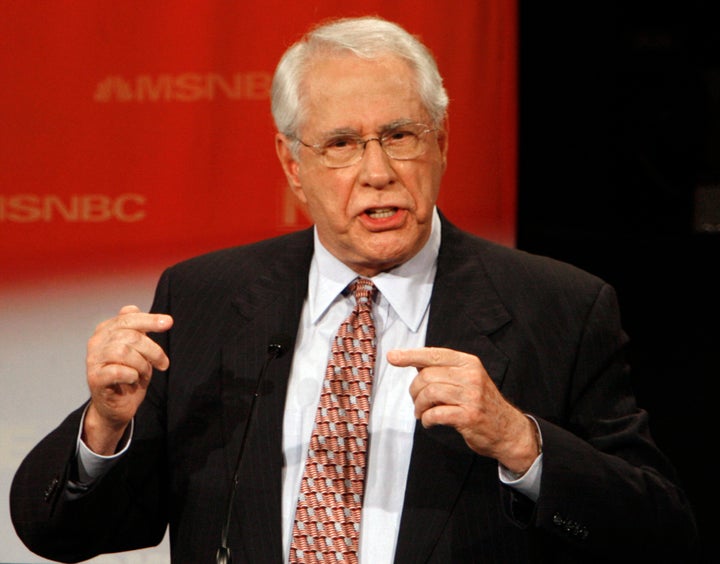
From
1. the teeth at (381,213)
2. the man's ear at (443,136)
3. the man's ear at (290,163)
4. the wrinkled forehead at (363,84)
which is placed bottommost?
the teeth at (381,213)

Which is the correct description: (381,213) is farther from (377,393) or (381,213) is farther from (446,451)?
(446,451)

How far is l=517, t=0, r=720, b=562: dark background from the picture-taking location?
3.44 metres

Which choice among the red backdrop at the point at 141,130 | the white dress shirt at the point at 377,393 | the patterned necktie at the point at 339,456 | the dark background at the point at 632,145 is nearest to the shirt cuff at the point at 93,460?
the white dress shirt at the point at 377,393

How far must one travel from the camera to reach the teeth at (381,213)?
2326 mm

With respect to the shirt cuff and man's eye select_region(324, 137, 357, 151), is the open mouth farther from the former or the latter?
the shirt cuff

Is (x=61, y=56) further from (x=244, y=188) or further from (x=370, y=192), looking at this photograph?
(x=370, y=192)

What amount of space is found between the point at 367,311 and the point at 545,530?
0.60 metres

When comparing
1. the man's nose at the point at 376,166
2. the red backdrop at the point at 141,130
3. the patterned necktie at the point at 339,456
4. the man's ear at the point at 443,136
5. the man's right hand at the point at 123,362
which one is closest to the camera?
the man's right hand at the point at 123,362

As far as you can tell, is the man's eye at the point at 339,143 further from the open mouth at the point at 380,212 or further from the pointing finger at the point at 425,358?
the pointing finger at the point at 425,358

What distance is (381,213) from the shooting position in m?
2.33

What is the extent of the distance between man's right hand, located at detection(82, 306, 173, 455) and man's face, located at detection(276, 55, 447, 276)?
0.48m

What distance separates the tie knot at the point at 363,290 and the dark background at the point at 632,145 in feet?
4.06

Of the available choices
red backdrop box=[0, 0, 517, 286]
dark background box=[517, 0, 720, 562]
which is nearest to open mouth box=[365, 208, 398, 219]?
red backdrop box=[0, 0, 517, 286]

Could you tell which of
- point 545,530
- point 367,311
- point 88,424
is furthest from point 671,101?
point 88,424
